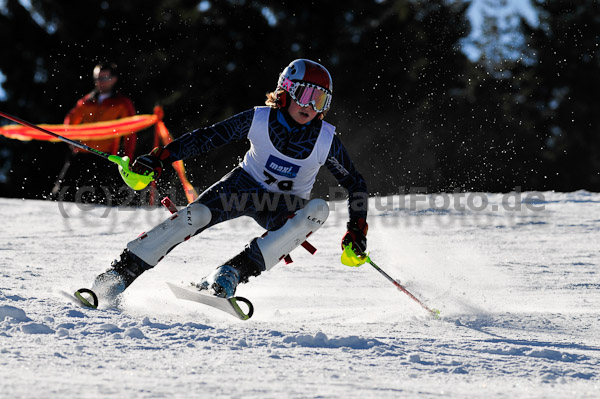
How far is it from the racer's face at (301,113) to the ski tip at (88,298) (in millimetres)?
1456

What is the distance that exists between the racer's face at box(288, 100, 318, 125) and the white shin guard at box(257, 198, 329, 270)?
1.65ft

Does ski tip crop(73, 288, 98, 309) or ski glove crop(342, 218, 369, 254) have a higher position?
ski glove crop(342, 218, 369, 254)

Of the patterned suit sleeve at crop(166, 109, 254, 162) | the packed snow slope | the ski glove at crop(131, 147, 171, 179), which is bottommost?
Result: the packed snow slope

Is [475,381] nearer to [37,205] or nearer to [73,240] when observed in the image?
[73,240]

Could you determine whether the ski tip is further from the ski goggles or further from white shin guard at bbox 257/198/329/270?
the ski goggles

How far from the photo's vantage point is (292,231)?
3.77 metres

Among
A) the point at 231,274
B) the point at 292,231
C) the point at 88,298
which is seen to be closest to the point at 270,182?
the point at 292,231

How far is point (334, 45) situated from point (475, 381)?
69.9 ft

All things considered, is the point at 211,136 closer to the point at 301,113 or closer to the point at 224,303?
the point at 301,113

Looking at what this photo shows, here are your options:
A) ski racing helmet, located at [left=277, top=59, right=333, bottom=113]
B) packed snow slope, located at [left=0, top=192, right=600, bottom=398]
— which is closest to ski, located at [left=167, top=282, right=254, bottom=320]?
packed snow slope, located at [left=0, top=192, right=600, bottom=398]

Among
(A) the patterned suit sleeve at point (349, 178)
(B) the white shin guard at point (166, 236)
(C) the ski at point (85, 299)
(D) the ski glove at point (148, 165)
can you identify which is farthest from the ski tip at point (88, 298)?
(A) the patterned suit sleeve at point (349, 178)

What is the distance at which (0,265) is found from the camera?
→ 5066 millimetres

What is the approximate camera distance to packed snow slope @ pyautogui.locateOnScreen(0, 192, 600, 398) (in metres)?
2.40

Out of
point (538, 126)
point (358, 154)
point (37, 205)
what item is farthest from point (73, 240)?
point (538, 126)
